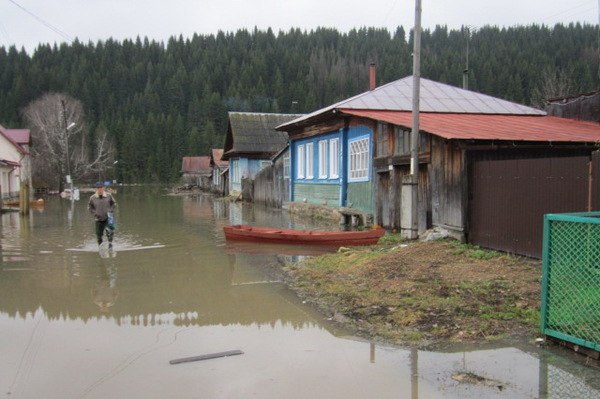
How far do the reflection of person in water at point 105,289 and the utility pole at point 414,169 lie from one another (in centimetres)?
727

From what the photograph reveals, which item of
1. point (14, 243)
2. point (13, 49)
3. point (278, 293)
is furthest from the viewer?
point (13, 49)

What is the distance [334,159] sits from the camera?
2305 centimetres

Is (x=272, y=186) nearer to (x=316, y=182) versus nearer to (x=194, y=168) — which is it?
(x=316, y=182)

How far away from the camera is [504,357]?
576 cm

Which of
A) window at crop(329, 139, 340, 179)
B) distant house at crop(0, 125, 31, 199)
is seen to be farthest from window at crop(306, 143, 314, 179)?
distant house at crop(0, 125, 31, 199)

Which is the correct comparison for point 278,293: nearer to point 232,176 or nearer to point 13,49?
point 232,176

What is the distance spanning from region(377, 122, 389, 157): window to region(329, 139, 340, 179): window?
4163 mm

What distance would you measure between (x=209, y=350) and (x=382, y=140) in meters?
12.8

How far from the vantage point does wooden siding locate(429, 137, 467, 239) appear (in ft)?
41.2

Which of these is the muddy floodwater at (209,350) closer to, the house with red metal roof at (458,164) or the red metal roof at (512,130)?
the house with red metal roof at (458,164)

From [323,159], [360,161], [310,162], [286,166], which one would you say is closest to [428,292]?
[360,161]

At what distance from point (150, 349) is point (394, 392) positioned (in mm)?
2954

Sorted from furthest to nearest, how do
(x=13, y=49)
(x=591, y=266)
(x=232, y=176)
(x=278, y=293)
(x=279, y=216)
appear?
(x=13, y=49), (x=232, y=176), (x=279, y=216), (x=278, y=293), (x=591, y=266)

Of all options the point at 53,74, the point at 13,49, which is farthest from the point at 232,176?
the point at 13,49
